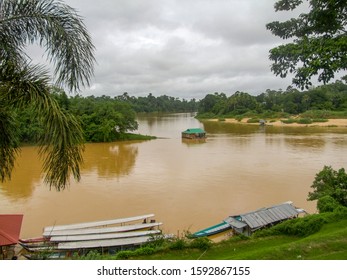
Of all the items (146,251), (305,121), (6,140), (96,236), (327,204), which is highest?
(6,140)

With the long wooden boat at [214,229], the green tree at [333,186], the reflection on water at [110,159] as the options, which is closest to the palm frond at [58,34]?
the long wooden boat at [214,229]

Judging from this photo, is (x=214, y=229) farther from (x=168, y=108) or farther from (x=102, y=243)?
(x=168, y=108)

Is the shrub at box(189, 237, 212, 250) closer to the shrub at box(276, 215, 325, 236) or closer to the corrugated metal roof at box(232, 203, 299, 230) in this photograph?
the shrub at box(276, 215, 325, 236)

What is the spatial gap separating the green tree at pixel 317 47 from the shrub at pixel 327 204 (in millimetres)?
4354

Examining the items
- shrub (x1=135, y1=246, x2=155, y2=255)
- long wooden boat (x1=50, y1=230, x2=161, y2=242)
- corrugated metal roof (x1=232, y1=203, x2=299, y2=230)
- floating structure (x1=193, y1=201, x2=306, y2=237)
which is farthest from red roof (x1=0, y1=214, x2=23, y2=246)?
corrugated metal roof (x1=232, y1=203, x2=299, y2=230)

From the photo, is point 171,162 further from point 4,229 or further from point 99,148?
point 4,229

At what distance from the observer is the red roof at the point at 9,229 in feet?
24.6

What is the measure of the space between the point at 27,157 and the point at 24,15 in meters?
21.9

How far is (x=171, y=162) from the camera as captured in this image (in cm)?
2144

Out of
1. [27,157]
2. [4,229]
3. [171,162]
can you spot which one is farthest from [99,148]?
[4,229]

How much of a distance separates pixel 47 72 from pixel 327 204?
7.66m

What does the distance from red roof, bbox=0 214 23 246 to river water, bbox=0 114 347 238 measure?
66.1 inches

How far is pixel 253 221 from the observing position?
8.98 metres

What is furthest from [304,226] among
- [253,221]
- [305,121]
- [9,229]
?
[305,121]
